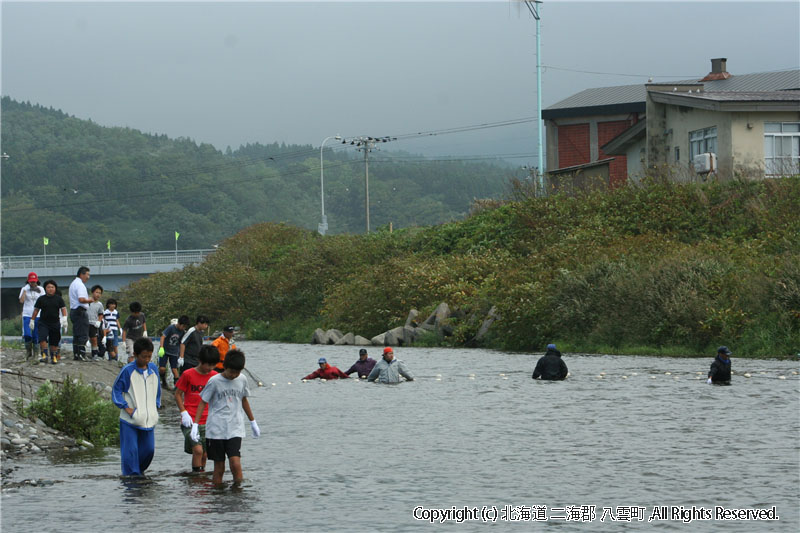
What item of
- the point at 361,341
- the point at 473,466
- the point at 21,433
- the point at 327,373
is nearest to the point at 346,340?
the point at 361,341

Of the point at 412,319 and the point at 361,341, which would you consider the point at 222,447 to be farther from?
the point at 361,341

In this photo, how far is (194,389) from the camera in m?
13.4

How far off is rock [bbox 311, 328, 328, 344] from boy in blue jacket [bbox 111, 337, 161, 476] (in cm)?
3914

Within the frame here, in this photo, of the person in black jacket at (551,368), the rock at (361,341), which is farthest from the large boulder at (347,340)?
the person in black jacket at (551,368)

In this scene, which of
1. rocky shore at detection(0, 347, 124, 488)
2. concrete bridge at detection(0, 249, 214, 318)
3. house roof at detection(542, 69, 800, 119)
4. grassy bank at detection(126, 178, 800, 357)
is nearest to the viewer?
rocky shore at detection(0, 347, 124, 488)

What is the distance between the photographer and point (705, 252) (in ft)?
130

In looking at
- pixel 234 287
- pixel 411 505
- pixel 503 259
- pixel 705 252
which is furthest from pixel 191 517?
pixel 234 287

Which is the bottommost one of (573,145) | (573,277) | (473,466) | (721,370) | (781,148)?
(473,466)

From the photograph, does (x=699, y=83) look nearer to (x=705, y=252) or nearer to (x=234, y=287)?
(x=705, y=252)

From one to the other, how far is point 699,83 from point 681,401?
44.1 metres

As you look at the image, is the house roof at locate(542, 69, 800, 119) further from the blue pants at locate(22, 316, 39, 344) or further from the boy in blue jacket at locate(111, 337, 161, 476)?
the boy in blue jacket at locate(111, 337, 161, 476)

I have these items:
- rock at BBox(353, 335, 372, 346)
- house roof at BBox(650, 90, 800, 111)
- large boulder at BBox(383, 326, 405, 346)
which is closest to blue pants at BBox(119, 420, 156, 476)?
large boulder at BBox(383, 326, 405, 346)

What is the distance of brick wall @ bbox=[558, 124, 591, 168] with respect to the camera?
65125 millimetres

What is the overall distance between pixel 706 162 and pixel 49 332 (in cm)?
3256
